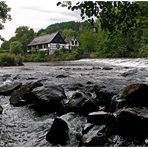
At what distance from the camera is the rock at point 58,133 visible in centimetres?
820

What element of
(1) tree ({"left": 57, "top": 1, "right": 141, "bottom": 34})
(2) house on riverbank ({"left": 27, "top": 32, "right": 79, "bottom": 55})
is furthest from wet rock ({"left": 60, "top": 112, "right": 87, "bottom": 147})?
(2) house on riverbank ({"left": 27, "top": 32, "right": 79, "bottom": 55})

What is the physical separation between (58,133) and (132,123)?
184 centimetres

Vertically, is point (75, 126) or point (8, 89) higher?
point (8, 89)

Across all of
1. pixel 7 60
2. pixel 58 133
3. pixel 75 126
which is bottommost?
pixel 7 60

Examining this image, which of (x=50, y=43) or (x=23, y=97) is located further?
(x=50, y=43)

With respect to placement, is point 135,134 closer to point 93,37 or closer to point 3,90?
point 3,90

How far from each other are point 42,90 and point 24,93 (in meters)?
1.27

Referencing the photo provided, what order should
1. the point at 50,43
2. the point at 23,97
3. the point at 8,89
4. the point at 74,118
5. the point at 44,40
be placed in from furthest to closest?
1. the point at 44,40
2. the point at 50,43
3. the point at 8,89
4. the point at 23,97
5. the point at 74,118

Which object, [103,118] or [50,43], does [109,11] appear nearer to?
[103,118]

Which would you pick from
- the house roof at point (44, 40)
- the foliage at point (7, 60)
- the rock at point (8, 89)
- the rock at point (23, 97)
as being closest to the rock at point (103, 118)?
the rock at point (23, 97)

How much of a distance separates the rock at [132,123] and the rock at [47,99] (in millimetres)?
3466

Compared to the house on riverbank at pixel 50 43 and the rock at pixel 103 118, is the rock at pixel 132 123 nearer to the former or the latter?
the rock at pixel 103 118

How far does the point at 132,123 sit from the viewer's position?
8.15 metres

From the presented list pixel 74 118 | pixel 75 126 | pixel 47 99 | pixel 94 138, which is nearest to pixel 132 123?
pixel 94 138
